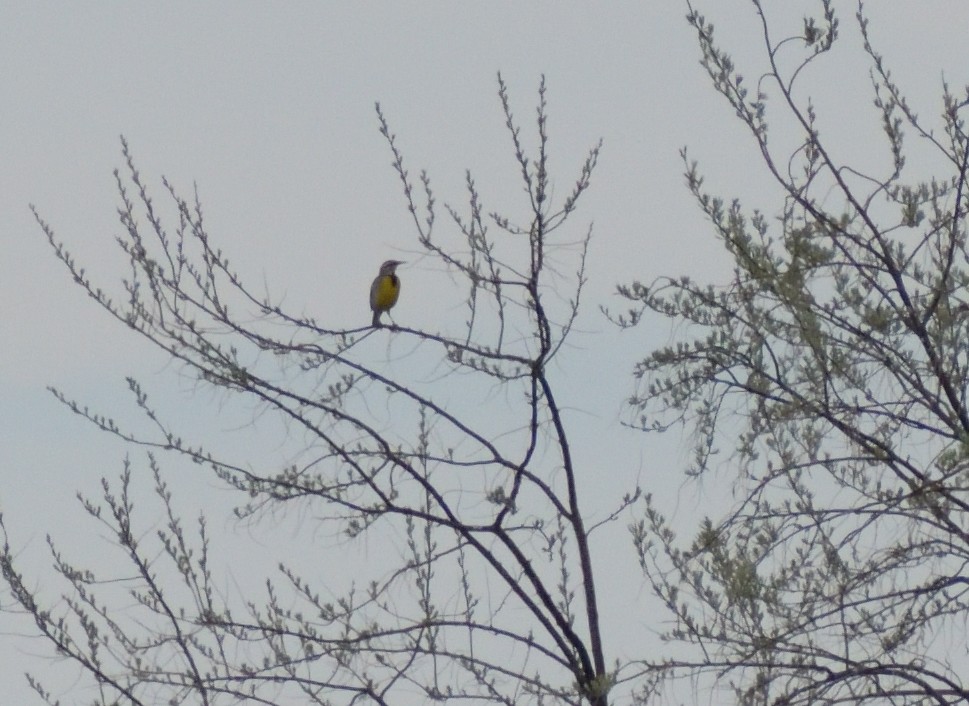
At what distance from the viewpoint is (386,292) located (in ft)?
36.0

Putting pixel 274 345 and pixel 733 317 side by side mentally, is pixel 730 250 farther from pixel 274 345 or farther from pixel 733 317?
pixel 274 345

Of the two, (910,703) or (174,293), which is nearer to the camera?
(910,703)

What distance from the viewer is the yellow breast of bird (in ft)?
35.9

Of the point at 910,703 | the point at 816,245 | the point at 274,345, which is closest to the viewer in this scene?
the point at 910,703

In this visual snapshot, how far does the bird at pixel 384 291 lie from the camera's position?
1095 centimetres

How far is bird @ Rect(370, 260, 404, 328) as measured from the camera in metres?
10.9

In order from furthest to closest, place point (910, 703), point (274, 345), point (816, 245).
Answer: point (274, 345), point (816, 245), point (910, 703)

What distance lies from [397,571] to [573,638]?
717 mm

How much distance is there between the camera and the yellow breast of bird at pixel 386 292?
35.9 feet

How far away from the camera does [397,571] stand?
5875 mm

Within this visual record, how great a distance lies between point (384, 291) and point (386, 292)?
2 centimetres

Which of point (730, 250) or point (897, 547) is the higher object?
point (730, 250)

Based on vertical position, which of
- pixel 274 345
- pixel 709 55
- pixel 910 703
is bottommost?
pixel 910 703

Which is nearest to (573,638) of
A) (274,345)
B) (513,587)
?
(513,587)
